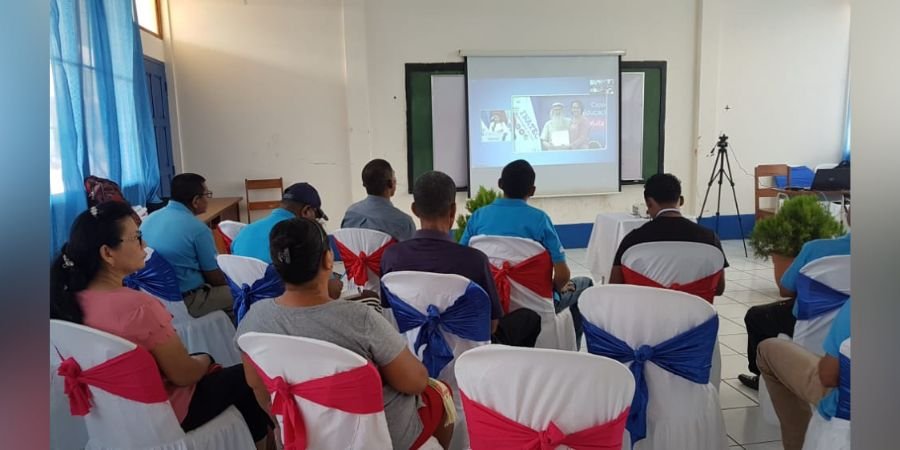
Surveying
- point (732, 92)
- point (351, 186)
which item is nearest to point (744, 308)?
point (732, 92)

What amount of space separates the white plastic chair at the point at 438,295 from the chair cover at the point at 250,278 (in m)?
0.62

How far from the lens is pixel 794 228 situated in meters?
3.75

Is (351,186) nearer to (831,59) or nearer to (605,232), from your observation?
(605,232)

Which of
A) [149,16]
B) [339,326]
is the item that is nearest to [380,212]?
[339,326]

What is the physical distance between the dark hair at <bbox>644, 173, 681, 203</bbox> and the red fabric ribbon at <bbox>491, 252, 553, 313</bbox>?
709 millimetres

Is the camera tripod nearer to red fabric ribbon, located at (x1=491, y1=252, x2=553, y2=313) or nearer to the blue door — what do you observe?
red fabric ribbon, located at (x1=491, y1=252, x2=553, y2=313)

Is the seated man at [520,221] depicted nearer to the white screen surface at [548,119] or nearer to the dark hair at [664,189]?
the dark hair at [664,189]

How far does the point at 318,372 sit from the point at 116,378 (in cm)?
63

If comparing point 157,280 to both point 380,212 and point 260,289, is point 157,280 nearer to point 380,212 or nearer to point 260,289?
point 260,289

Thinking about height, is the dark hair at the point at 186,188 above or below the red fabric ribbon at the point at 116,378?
above

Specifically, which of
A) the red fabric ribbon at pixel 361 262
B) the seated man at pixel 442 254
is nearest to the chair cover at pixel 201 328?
the red fabric ribbon at pixel 361 262

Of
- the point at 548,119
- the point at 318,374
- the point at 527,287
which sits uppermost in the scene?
the point at 548,119

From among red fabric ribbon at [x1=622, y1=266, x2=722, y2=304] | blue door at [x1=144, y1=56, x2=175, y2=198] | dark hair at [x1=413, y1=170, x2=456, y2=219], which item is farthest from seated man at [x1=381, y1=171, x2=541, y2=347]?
blue door at [x1=144, y1=56, x2=175, y2=198]

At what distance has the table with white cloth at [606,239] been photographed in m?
4.48
